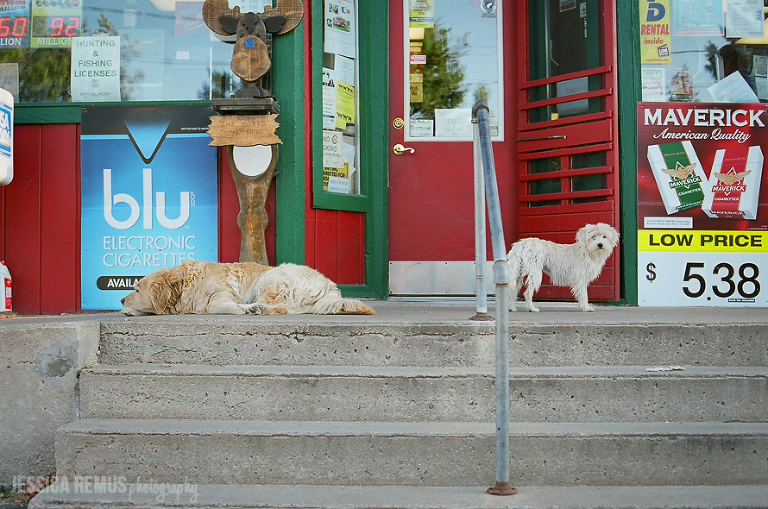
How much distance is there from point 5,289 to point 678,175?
16.3ft

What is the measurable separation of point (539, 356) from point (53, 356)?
2356 mm

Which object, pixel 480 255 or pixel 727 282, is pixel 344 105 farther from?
pixel 727 282

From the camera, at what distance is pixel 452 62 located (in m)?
5.93

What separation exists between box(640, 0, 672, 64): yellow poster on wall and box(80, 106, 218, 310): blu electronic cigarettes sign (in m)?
3.40

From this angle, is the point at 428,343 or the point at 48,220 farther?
the point at 48,220

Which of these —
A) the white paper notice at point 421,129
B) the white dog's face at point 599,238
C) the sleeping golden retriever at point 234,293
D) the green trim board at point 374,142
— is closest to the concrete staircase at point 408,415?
the sleeping golden retriever at point 234,293

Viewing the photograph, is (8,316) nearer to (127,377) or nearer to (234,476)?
(127,377)

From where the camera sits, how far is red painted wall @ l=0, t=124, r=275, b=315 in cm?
507

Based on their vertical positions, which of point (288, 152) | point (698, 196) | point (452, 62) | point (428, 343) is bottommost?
point (428, 343)

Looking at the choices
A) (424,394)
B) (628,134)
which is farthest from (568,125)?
(424,394)

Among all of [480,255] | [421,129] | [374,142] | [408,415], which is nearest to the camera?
[408,415]

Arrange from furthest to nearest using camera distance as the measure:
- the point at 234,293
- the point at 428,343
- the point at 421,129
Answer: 1. the point at 421,129
2. the point at 234,293
3. the point at 428,343

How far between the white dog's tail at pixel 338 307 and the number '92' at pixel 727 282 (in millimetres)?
2603

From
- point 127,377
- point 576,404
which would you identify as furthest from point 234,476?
point 576,404
